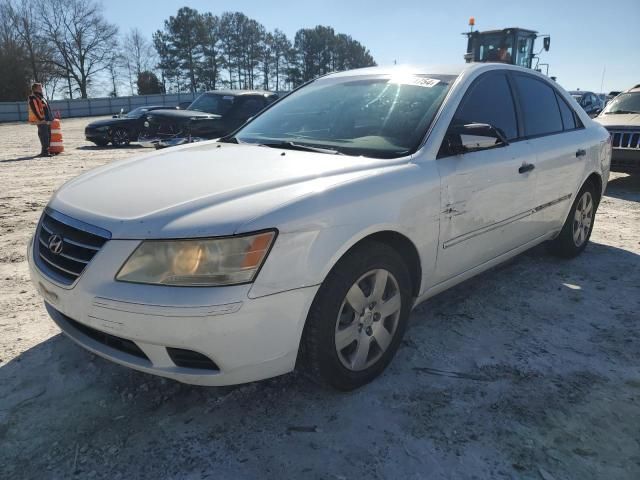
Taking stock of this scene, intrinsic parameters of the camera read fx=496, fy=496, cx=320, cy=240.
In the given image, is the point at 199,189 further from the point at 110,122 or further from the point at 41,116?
the point at 110,122

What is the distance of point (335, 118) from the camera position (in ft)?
10.4

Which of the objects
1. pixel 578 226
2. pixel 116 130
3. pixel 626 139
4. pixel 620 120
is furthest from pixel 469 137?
pixel 116 130

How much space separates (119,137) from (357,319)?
13.8 m

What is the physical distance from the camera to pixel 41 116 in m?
12.0

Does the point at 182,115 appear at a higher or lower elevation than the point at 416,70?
lower

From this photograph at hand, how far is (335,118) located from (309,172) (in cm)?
92

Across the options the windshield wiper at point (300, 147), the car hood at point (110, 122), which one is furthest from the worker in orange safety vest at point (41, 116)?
the windshield wiper at point (300, 147)

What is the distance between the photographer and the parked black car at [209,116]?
10.9 metres

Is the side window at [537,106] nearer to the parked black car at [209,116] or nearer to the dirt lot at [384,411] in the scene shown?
the dirt lot at [384,411]

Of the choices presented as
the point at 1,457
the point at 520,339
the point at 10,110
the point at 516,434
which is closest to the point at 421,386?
the point at 516,434

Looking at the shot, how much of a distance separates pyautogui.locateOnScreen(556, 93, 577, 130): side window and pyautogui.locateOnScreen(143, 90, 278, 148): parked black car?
25.7 ft

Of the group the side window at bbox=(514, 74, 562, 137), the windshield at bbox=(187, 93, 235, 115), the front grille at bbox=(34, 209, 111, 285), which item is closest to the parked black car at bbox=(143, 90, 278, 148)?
the windshield at bbox=(187, 93, 235, 115)

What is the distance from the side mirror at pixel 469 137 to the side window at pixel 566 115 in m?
1.65

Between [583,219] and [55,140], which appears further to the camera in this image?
[55,140]
